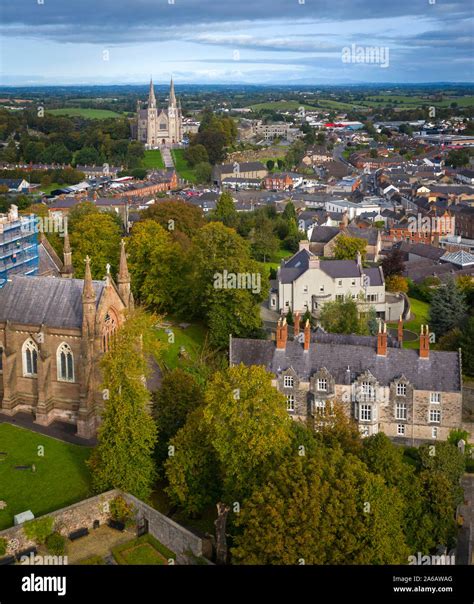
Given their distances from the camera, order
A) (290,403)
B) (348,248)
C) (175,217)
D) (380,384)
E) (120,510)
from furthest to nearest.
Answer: (348,248) → (175,217) → (290,403) → (380,384) → (120,510)

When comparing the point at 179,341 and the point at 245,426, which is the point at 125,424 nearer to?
the point at 245,426

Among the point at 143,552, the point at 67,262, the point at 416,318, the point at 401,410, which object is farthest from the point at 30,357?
the point at 416,318

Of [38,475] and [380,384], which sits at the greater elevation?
[380,384]

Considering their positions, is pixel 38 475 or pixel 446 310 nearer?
pixel 38 475

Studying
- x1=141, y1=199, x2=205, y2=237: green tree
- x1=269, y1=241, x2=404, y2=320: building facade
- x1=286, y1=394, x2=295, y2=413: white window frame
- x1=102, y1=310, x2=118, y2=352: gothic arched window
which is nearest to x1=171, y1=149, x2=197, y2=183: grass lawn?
x1=141, y1=199, x2=205, y2=237: green tree

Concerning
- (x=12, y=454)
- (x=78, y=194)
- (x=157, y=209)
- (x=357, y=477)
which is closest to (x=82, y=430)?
(x=12, y=454)

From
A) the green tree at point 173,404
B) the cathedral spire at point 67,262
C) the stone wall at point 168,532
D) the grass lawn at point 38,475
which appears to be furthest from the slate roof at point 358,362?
the cathedral spire at point 67,262

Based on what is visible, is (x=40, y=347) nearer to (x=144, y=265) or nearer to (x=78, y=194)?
(x=144, y=265)

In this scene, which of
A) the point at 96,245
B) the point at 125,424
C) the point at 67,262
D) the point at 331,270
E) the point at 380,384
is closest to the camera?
the point at 125,424
